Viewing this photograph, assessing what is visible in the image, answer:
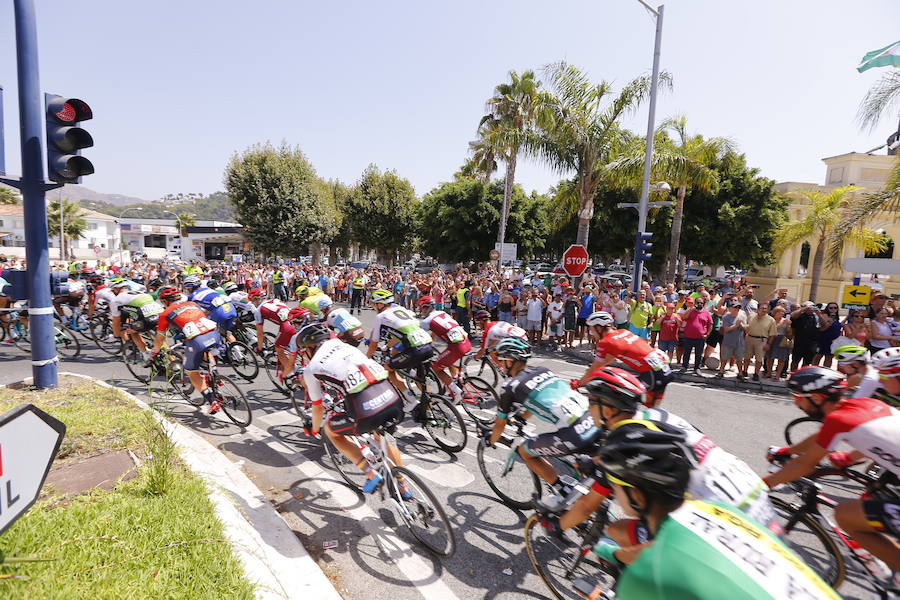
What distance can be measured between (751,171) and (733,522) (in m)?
31.5

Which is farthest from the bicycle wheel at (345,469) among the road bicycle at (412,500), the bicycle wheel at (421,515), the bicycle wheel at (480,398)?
the bicycle wheel at (480,398)

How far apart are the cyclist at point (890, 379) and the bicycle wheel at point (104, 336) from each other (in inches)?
500

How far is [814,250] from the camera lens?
2342 centimetres

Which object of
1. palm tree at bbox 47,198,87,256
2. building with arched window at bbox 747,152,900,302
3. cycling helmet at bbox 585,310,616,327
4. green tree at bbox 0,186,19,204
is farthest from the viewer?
green tree at bbox 0,186,19,204

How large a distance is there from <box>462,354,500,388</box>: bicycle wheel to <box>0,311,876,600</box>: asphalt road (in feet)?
6.93

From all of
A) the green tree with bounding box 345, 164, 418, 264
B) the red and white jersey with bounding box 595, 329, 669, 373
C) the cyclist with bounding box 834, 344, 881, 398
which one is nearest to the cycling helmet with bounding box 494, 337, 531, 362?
the red and white jersey with bounding box 595, 329, 669, 373

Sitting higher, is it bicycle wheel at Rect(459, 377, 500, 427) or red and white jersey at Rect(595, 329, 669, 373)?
red and white jersey at Rect(595, 329, 669, 373)

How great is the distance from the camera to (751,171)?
26.9 meters

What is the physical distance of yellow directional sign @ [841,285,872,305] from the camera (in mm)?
10930

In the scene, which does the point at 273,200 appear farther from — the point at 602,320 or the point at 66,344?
the point at 602,320

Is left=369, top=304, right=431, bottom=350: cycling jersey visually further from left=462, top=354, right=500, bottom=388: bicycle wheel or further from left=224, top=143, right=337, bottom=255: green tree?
left=224, top=143, right=337, bottom=255: green tree

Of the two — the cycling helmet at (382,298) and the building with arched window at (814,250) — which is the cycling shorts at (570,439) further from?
the building with arched window at (814,250)

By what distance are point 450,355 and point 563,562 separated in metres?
3.19

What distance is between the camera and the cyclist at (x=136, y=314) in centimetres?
787
